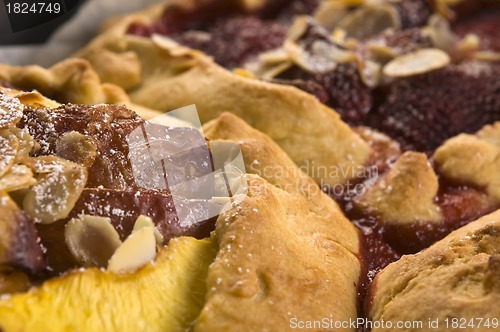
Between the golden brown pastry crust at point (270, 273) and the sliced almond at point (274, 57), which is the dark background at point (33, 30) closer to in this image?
the sliced almond at point (274, 57)

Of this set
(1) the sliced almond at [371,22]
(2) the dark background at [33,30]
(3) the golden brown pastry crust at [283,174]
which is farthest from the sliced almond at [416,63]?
(2) the dark background at [33,30]

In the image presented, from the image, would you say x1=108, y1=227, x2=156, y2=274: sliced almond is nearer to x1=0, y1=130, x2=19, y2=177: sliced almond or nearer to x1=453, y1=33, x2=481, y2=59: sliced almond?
x1=0, y1=130, x2=19, y2=177: sliced almond

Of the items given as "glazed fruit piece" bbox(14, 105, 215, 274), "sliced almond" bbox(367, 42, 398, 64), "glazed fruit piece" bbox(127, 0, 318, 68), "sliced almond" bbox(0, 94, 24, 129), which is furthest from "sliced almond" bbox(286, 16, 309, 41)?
"sliced almond" bbox(0, 94, 24, 129)

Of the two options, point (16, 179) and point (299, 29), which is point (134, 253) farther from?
point (299, 29)

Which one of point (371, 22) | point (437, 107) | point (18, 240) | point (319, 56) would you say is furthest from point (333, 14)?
point (18, 240)

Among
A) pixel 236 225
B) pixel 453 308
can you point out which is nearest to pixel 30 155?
pixel 236 225

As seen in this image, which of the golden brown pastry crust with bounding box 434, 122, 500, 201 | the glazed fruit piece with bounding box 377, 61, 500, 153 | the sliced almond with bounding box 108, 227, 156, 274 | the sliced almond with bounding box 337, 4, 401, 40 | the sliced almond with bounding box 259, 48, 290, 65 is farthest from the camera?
the sliced almond with bounding box 337, 4, 401, 40

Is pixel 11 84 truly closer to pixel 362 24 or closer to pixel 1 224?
pixel 1 224
